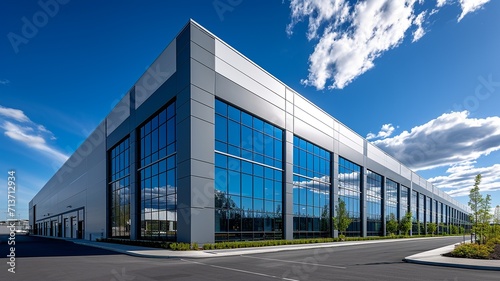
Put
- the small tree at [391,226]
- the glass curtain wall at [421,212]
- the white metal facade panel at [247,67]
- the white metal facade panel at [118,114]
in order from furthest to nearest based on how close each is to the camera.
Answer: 1. the glass curtain wall at [421,212]
2. the small tree at [391,226]
3. the white metal facade panel at [118,114]
4. the white metal facade panel at [247,67]

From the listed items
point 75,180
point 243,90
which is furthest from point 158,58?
point 75,180

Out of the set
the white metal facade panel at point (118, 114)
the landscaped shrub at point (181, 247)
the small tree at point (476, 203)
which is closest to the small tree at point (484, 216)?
the small tree at point (476, 203)

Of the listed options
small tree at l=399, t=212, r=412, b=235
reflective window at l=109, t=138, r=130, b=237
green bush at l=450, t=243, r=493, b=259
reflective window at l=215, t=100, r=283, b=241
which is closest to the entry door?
reflective window at l=109, t=138, r=130, b=237

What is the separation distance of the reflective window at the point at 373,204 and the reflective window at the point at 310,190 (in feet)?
39.7

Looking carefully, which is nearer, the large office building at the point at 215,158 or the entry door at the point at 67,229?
the large office building at the point at 215,158

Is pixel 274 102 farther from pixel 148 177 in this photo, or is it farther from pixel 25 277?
pixel 25 277

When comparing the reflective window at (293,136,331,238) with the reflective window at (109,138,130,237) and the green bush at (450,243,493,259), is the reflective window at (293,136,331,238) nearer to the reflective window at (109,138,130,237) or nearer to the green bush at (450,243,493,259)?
the green bush at (450,243,493,259)

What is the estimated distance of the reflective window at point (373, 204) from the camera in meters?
44.2

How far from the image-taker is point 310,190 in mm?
32094

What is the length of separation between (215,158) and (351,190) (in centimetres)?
2477

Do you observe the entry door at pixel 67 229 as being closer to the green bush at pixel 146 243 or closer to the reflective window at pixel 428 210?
the green bush at pixel 146 243

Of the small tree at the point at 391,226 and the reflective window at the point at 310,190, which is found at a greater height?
the reflective window at the point at 310,190

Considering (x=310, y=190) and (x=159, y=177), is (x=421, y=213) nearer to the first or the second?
(x=310, y=190)

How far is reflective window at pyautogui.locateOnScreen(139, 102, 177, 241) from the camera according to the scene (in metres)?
22.8
